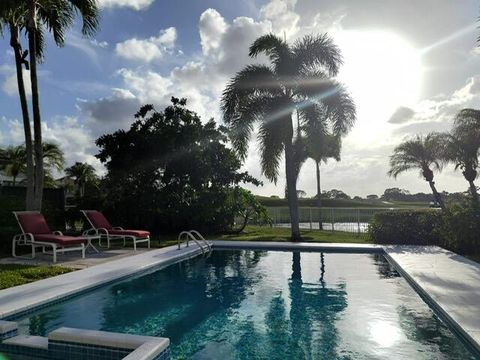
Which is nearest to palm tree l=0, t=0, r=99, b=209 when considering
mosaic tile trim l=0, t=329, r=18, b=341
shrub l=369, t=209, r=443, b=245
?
mosaic tile trim l=0, t=329, r=18, b=341

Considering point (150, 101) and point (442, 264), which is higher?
point (150, 101)

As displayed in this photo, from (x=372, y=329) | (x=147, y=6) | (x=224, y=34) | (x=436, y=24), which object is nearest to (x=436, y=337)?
(x=372, y=329)

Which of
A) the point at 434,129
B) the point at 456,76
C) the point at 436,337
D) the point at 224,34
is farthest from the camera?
the point at 434,129

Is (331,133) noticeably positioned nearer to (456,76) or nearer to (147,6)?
(456,76)

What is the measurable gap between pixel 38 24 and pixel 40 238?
8017 mm

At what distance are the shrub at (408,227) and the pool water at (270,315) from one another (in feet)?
14.9

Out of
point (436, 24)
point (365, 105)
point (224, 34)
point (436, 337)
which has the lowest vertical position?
point (436, 337)

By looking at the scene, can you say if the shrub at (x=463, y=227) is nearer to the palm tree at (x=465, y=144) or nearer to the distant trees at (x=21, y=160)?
the palm tree at (x=465, y=144)

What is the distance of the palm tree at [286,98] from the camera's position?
15258 mm

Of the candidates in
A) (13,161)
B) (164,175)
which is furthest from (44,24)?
(13,161)

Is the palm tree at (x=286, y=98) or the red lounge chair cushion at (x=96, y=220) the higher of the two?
the palm tree at (x=286, y=98)

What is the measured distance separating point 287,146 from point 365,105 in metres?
3.37

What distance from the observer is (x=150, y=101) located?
758 inches

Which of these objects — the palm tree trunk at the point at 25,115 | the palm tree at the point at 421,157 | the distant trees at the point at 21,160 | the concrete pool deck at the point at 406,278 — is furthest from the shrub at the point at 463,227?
the distant trees at the point at 21,160
